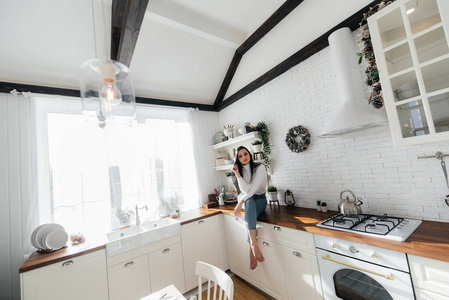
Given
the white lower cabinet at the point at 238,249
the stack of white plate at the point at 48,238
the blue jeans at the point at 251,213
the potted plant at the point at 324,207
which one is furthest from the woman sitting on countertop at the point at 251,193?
the stack of white plate at the point at 48,238

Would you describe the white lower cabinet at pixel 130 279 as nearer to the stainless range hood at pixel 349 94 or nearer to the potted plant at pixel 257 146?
the potted plant at pixel 257 146

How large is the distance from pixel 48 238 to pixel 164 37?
8.80 feet

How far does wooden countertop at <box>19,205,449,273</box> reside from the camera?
1.17 m

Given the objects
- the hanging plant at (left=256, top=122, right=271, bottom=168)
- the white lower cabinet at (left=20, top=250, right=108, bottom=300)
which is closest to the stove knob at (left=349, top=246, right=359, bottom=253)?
the hanging plant at (left=256, top=122, right=271, bottom=168)

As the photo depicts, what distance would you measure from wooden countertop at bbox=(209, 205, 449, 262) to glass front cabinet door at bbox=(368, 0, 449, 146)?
66 cm

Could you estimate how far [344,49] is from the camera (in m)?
1.84

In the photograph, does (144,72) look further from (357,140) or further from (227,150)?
(357,140)

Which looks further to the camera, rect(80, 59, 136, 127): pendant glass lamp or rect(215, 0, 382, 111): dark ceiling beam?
rect(215, 0, 382, 111): dark ceiling beam

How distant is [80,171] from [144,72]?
63.9 inches

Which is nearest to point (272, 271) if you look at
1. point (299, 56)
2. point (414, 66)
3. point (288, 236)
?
point (288, 236)

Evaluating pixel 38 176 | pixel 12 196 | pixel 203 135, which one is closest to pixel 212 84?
pixel 203 135

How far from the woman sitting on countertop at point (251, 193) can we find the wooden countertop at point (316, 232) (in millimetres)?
152

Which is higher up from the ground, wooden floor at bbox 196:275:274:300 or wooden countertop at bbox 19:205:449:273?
wooden countertop at bbox 19:205:449:273

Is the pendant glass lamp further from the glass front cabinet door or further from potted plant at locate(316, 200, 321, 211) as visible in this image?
potted plant at locate(316, 200, 321, 211)
